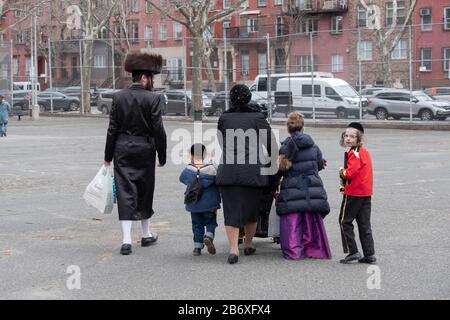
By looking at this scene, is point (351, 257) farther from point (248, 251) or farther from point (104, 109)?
point (104, 109)

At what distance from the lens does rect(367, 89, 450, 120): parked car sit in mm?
37000

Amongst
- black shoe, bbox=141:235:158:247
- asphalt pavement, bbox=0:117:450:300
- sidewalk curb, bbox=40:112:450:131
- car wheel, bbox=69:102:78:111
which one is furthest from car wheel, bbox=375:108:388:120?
black shoe, bbox=141:235:158:247

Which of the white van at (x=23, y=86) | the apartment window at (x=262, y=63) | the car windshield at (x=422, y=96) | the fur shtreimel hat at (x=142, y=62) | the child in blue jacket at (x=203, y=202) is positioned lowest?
the child in blue jacket at (x=203, y=202)

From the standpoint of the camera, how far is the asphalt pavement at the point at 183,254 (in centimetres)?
768

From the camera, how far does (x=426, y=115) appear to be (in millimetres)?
36875

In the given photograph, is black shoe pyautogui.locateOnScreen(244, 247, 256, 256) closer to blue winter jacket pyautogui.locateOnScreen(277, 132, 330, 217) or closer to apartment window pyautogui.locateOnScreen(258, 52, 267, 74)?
blue winter jacket pyautogui.locateOnScreen(277, 132, 330, 217)

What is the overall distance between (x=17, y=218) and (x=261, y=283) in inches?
204

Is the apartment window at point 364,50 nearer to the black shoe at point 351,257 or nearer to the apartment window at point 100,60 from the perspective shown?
the apartment window at point 100,60

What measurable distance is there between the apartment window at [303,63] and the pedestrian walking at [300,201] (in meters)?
28.1

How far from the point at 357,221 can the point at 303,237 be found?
0.61m

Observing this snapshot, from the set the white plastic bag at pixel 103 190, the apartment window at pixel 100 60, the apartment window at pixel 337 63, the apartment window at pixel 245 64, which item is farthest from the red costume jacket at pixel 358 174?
the apartment window at pixel 100 60

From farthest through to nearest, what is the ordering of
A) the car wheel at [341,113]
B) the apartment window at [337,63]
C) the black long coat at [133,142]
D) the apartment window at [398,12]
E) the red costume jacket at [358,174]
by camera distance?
the apartment window at [398,12] → the car wheel at [341,113] → the apartment window at [337,63] → the black long coat at [133,142] → the red costume jacket at [358,174]

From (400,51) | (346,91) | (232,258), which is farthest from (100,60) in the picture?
(232,258)

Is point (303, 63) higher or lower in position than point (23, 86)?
higher
